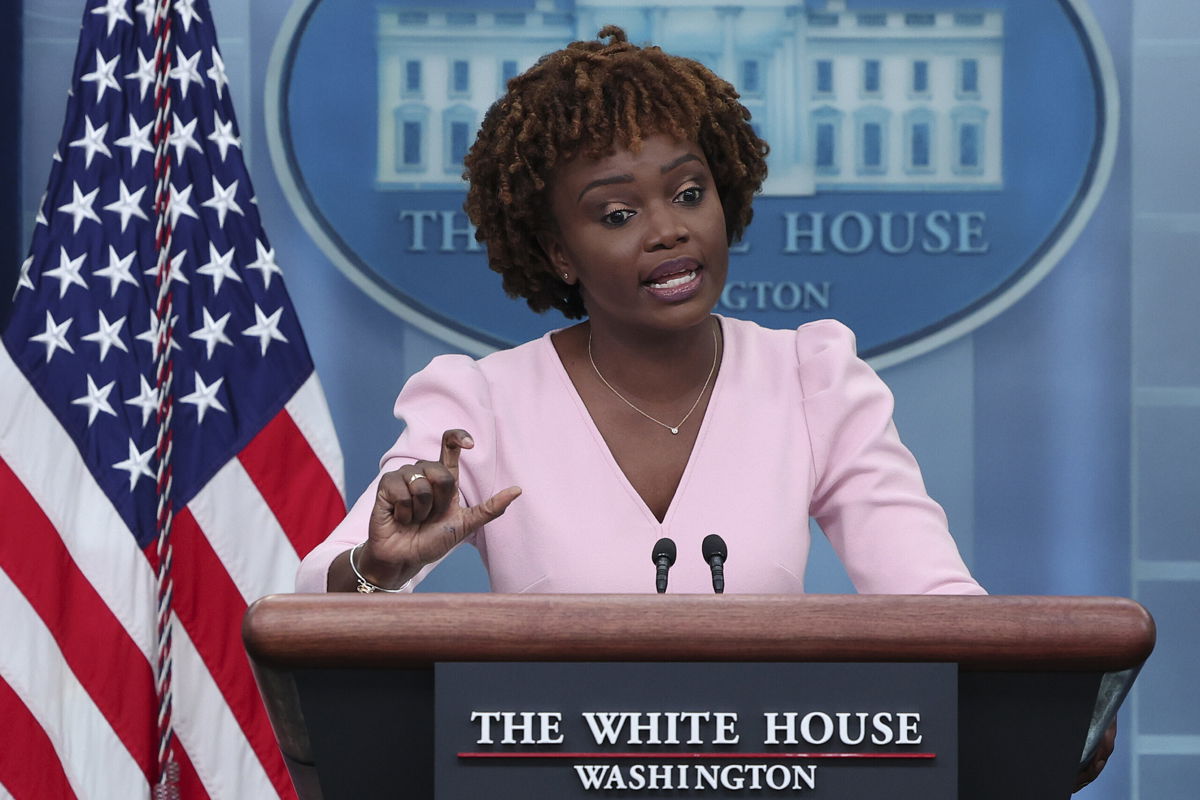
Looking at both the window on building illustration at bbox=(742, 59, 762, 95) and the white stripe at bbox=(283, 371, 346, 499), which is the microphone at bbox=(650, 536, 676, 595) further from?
the window on building illustration at bbox=(742, 59, 762, 95)

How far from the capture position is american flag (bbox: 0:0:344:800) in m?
2.56

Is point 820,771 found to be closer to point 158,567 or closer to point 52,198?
point 158,567

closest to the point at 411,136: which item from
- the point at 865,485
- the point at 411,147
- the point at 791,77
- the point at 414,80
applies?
the point at 411,147

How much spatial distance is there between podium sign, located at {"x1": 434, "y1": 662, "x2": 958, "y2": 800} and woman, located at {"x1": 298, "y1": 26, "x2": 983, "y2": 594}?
20.0 inches

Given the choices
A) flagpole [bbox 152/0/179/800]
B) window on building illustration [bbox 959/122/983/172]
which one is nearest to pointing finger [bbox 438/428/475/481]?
flagpole [bbox 152/0/179/800]

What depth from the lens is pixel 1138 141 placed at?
10.3 feet

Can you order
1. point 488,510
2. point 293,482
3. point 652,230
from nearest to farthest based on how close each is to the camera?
point 488,510 < point 652,230 < point 293,482

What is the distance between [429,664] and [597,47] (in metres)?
0.98

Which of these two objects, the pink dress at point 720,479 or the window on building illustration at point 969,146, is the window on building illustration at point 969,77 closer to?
the window on building illustration at point 969,146

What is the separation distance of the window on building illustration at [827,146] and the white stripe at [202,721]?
1.72 m

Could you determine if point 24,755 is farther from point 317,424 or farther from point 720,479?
point 720,479

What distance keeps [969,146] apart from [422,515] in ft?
7.44

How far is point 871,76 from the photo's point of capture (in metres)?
3.15

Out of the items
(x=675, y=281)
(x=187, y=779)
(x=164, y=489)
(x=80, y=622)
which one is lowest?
(x=187, y=779)
